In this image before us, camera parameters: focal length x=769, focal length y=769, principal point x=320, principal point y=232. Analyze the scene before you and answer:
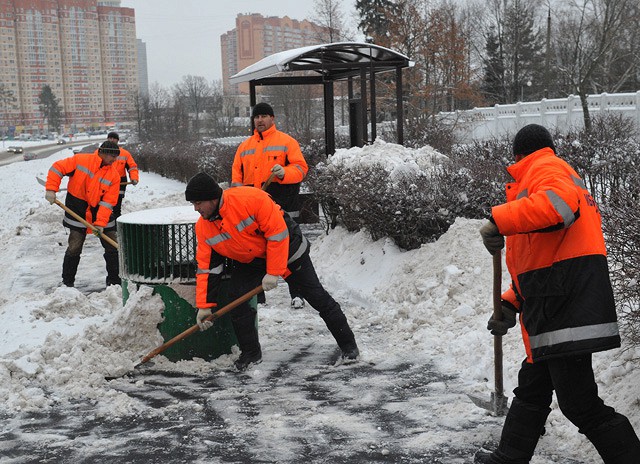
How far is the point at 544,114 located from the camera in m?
24.7

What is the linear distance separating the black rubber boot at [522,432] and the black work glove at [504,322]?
0.40 metres

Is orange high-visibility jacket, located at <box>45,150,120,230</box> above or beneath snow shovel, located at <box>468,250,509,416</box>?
above

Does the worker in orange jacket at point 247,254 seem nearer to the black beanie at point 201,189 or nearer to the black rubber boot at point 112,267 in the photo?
the black beanie at point 201,189

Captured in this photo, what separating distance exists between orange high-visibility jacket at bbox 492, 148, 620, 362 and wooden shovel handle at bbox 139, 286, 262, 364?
243cm

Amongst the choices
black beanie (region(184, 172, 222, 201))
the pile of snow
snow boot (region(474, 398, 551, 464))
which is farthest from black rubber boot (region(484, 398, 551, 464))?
the pile of snow

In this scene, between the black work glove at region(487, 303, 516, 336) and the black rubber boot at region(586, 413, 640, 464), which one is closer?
the black rubber boot at region(586, 413, 640, 464)

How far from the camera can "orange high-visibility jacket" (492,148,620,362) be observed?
3.15 meters

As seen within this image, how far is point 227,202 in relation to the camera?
17.1 feet

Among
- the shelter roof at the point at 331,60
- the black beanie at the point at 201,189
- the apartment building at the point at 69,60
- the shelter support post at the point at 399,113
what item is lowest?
the black beanie at the point at 201,189

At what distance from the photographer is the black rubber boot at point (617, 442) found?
3.20 meters

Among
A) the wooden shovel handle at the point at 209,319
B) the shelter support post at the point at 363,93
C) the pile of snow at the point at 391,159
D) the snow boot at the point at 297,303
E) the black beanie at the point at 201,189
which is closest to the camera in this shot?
the black beanie at the point at 201,189

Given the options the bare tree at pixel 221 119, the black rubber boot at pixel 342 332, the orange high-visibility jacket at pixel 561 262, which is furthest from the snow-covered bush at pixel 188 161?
the bare tree at pixel 221 119

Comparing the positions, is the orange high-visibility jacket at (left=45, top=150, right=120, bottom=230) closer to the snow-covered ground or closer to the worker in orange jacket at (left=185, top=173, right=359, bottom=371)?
the snow-covered ground

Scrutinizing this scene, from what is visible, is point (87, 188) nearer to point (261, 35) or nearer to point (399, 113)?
point (399, 113)
